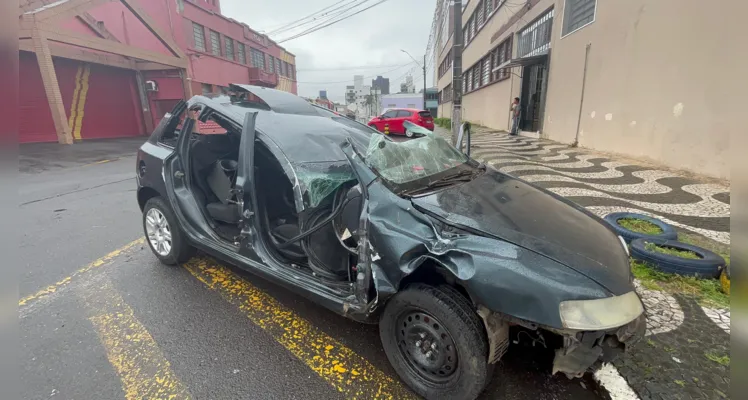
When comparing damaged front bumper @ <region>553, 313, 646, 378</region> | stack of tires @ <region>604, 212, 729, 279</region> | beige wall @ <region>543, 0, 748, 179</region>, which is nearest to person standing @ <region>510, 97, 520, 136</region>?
beige wall @ <region>543, 0, 748, 179</region>

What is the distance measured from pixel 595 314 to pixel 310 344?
5.84ft

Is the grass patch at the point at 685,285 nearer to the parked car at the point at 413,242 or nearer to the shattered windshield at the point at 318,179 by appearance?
the parked car at the point at 413,242

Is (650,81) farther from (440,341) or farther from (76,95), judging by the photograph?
(76,95)

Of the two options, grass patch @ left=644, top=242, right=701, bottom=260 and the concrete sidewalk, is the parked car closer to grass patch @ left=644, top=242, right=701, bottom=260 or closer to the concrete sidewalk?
grass patch @ left=644, top=242, right=701, bottom=260

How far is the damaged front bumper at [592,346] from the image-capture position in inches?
64.3

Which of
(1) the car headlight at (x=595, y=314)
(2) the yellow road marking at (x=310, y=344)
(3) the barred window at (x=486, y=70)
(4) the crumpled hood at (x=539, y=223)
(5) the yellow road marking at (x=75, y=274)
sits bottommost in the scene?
(2) the yellow road marking at (x=310, y=344)

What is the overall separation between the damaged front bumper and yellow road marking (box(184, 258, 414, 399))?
88 cm

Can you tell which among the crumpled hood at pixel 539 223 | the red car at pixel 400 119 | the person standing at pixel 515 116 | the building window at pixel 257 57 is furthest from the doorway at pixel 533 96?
the building window at pixel 257 57

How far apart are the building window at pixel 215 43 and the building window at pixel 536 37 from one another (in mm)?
20716

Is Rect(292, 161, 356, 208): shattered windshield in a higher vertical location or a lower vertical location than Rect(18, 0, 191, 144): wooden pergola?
lower

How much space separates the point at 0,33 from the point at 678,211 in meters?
6.33

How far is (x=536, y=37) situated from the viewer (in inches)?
559

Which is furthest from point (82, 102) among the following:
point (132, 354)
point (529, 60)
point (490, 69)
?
point (490, 69)

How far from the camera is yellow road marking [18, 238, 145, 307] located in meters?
3.08
